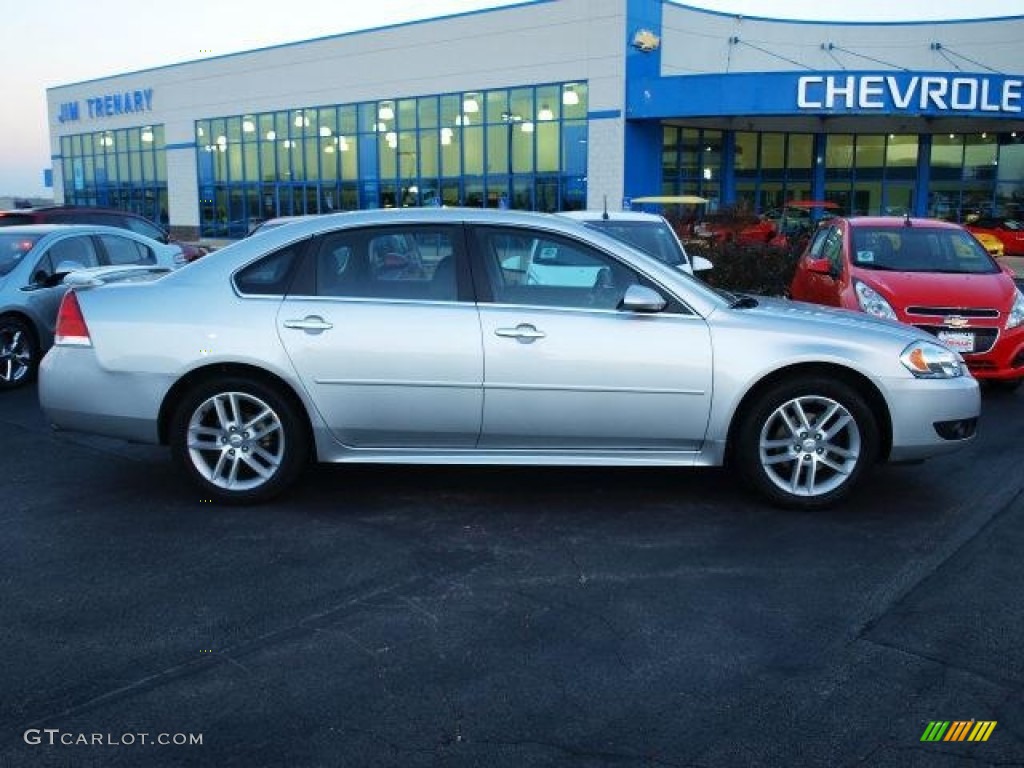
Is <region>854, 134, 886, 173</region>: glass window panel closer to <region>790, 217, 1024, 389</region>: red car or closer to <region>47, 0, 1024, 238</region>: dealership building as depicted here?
<region>47, 0, 1024, 238</region>: dealership building

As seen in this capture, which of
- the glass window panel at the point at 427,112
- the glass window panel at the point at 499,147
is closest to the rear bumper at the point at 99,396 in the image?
the glass window panel at the point at 499,147

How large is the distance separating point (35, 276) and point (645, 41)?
26.4m

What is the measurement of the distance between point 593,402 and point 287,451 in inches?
66.7

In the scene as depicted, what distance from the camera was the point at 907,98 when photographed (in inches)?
1219

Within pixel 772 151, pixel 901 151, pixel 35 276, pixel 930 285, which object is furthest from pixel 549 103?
pixel 930 285

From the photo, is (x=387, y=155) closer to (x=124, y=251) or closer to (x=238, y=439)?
(x=124, y=251)

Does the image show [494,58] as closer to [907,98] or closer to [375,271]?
[907,98]

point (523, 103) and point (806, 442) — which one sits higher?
point (523, 103)

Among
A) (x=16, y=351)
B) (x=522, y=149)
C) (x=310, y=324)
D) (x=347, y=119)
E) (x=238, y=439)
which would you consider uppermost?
(x=347, y=119)

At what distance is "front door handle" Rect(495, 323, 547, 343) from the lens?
520 cm

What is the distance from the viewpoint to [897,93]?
30844mm

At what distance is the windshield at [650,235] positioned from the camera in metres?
9.84

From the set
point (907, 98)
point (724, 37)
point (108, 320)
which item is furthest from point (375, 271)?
point (724, 37)

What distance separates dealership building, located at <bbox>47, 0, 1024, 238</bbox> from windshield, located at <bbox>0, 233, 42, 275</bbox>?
73.7ft
